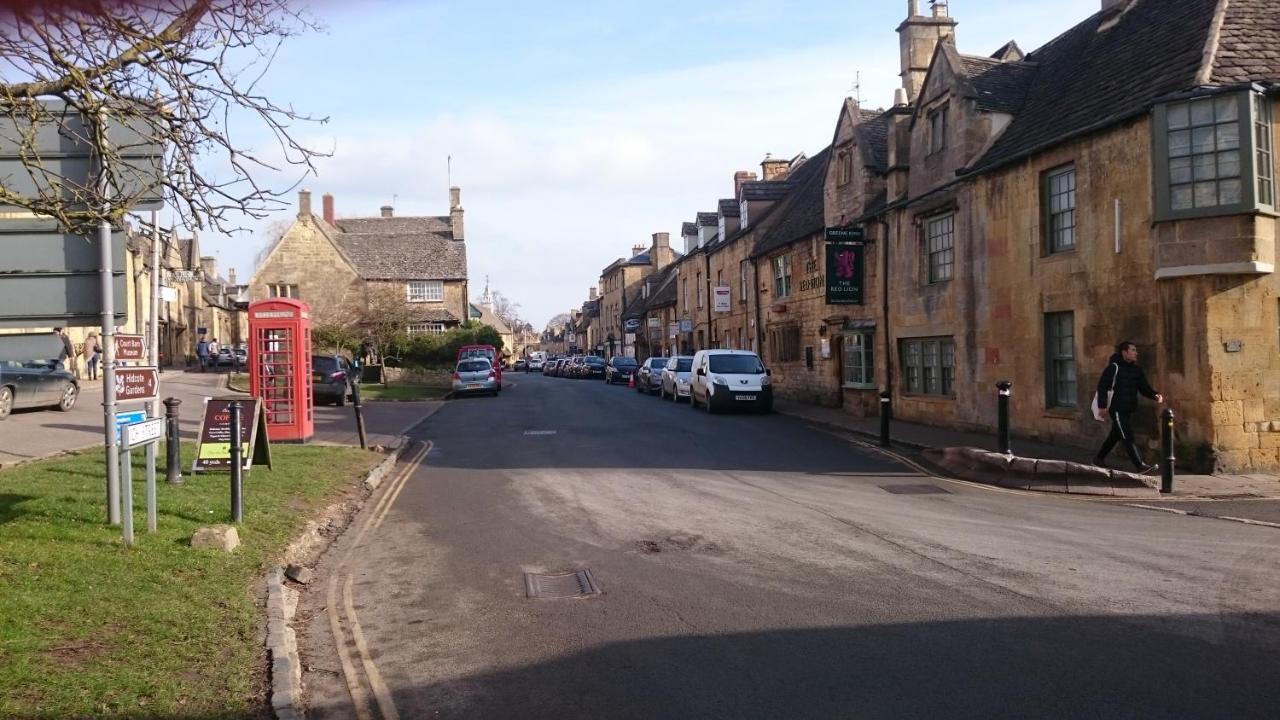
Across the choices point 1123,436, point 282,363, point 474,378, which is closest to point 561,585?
point 1123,436

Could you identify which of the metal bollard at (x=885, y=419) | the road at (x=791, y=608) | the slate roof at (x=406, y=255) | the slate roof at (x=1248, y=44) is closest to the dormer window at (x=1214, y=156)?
the slate roof at (x=1248, y=44)

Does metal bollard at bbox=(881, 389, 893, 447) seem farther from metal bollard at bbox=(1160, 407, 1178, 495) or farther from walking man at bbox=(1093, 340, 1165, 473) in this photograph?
metal bollard at bbox=(1160, 407, 1178, 495)

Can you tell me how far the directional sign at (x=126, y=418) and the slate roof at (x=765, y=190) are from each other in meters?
30.9

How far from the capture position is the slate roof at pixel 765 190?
37.2m

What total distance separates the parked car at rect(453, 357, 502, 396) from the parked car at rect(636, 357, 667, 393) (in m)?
6.28

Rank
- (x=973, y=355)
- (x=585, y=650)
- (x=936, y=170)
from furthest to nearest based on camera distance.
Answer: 1. (x=936, y=170)
2. (x=973, y=355)
3. (x=585, y=650)

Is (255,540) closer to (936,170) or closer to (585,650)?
(585,650)

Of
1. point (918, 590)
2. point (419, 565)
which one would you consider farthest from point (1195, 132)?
point (419, 565)

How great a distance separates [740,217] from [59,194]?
34.0 meters

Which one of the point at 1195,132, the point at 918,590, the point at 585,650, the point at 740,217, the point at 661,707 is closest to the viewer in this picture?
the point at 661,707

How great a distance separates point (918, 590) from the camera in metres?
6.86

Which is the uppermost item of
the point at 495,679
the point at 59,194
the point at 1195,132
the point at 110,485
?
the point at 1195,132

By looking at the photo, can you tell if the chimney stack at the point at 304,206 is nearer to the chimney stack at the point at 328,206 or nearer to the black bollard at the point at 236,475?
the chimney stack at the point at 328,206

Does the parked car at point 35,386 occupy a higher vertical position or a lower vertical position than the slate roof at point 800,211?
lower
